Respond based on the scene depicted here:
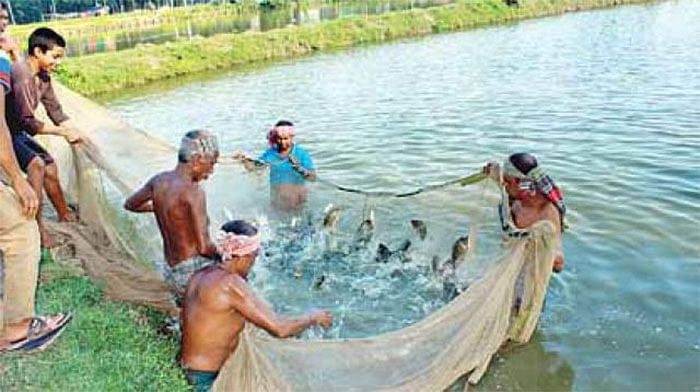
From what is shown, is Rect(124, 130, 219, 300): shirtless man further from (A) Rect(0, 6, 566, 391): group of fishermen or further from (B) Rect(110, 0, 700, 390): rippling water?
(B) Rect(110, 0, 700, 390): rippling water

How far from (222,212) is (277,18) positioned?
40.0m

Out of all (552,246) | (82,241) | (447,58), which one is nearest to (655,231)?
(552,246)

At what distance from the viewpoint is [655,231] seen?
7.76 m

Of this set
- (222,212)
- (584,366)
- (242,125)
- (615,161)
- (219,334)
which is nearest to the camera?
(219,334)

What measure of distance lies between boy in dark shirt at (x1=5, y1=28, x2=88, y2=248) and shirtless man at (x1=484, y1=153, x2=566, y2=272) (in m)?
4.10

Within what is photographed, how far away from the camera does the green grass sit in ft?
13.8

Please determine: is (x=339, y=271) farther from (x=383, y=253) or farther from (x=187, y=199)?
(x=187, y=199)

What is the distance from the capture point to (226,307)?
12.8ft

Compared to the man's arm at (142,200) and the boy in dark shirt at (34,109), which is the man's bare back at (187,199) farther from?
the boy in dark shirt at (34,109)

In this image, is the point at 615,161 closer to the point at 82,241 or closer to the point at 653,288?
the point at 653,288

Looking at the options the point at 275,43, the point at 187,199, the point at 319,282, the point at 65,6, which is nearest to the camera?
the point at 187,199

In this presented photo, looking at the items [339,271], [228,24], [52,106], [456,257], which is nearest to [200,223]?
[456,257]

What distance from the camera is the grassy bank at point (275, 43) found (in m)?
25.2

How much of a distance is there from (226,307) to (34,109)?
365cm
